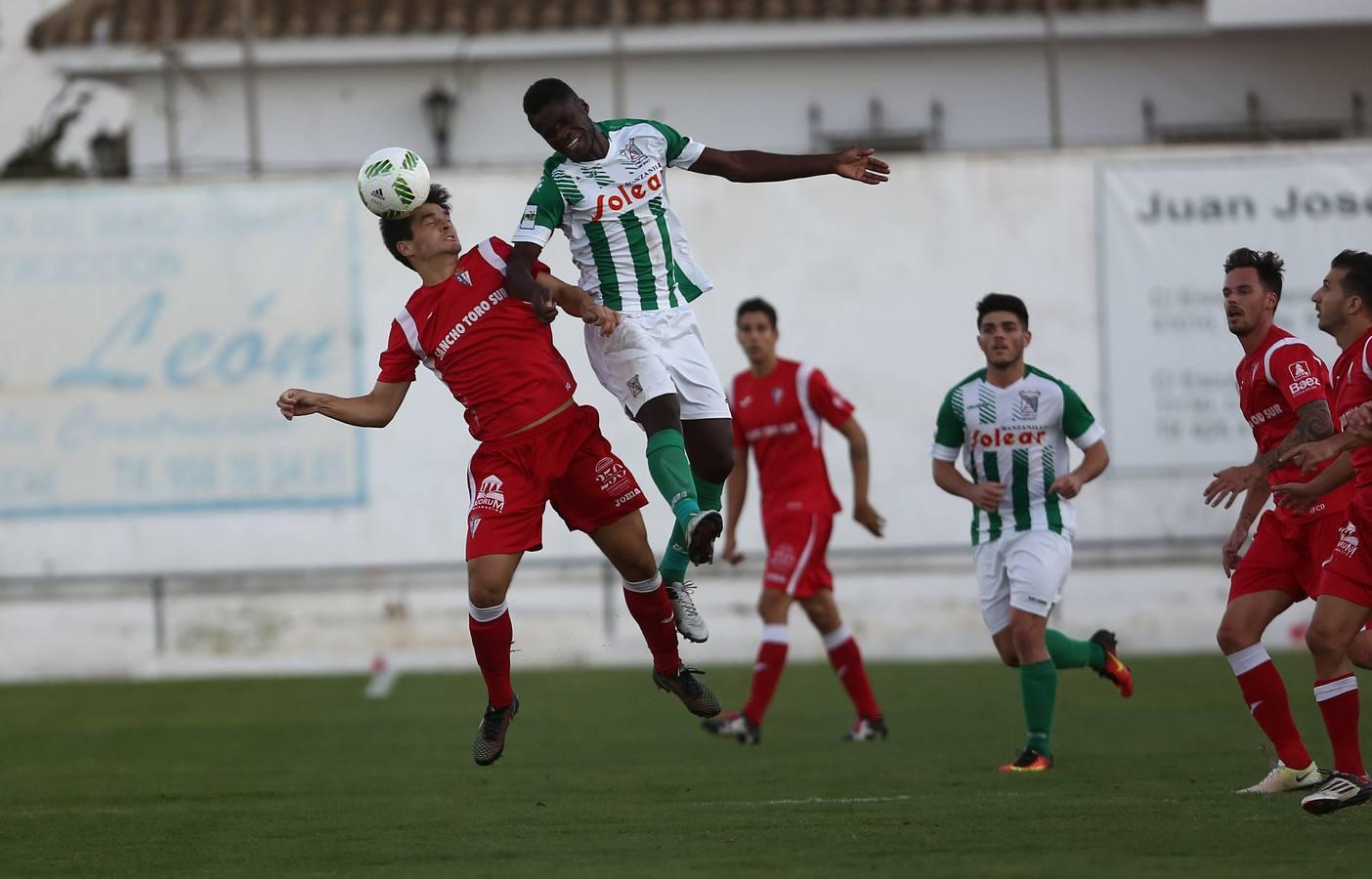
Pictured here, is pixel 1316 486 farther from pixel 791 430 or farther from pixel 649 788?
pixel 791 430

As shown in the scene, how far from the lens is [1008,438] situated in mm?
10281

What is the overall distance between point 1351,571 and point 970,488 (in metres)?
2.72

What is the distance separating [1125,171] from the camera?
18453 mm

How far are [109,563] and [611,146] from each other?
11.6 metres

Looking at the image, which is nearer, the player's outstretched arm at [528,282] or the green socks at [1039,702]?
the player's outstretched arm at [528,282]

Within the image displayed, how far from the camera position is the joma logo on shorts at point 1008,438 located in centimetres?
1024

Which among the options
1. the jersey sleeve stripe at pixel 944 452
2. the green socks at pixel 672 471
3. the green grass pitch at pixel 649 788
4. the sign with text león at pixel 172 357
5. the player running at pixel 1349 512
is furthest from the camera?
the sign with text león at pixel 172 357

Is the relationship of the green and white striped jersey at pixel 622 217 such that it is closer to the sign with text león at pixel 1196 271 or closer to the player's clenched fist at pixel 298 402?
the player's clenched fist at pixel 298 402

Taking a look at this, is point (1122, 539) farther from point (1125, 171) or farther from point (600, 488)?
point (600, 488)

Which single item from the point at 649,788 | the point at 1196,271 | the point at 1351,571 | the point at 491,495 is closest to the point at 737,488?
the point at 649,788

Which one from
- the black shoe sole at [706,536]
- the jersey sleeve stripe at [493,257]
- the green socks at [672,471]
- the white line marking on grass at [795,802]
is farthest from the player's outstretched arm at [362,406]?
the white line marking on grass at [795,802]

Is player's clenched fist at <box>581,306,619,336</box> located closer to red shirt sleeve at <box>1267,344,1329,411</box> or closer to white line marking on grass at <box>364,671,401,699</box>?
red shirt sleeve at <box>1267,344,1329,411</box>

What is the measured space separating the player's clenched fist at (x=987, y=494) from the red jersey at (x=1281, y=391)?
168cm

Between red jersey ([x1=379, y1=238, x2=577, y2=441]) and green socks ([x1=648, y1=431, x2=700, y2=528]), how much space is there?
0.55 meters
